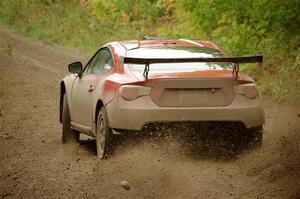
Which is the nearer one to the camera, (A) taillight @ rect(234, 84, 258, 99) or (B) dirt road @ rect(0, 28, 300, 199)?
(B) dirt road @ rect(0, 28, 300, 199)

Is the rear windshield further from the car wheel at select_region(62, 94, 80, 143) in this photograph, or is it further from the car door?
the car wheel at select_region(62, 94, 80, 143)

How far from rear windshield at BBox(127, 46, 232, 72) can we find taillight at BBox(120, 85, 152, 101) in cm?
39

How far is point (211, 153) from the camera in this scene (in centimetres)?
797

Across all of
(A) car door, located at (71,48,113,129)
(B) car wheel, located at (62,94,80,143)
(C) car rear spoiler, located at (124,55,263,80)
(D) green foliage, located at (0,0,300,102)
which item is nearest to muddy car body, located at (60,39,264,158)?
(C) car rear spoiler, located at (124,55,263,80)

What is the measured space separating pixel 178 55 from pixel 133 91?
930 millimetres

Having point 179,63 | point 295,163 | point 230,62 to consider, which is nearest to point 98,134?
point 179,63

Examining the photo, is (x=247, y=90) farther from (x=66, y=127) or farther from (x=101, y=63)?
(x=66, y=127)

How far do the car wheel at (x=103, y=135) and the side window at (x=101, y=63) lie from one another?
2.24ft

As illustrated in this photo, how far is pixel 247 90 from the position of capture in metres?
7.86

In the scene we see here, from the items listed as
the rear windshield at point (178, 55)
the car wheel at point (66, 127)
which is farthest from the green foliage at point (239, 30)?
the rear windshield at point (178, 55)

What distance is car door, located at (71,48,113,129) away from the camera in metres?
8.73

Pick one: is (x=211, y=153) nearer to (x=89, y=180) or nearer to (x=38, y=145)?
(x=89, y=180)

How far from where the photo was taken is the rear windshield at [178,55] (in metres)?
7.97

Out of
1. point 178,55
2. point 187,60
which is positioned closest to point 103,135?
point 178,55
